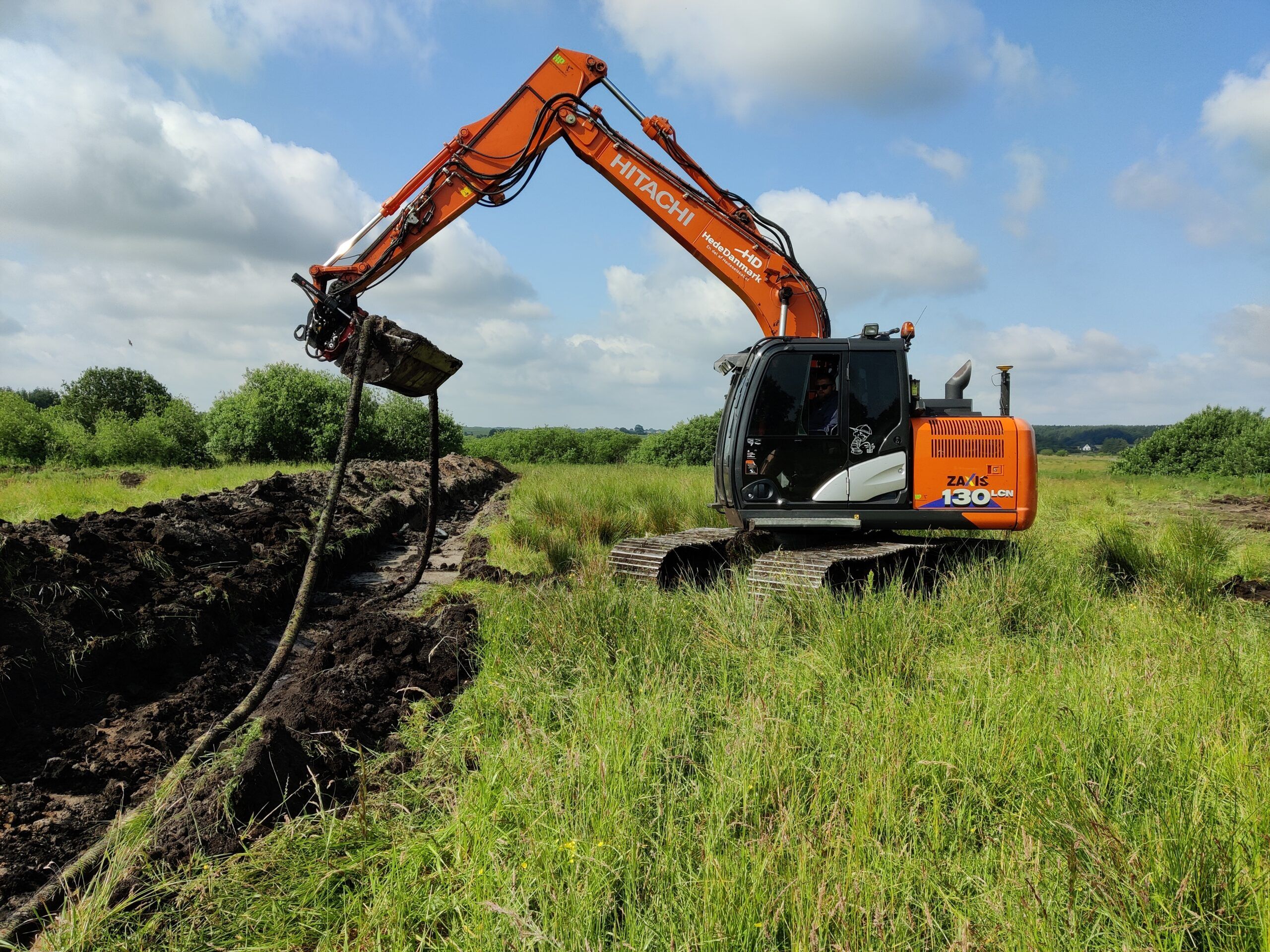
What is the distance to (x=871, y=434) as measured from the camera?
6.79 metres

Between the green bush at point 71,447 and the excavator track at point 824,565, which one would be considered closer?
the excavator track at point 824,565

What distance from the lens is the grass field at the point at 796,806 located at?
7.62ft

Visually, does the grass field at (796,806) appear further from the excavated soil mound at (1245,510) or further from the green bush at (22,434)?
the green bush at (22,434)

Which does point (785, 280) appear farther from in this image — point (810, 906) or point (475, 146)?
point (810, 906)

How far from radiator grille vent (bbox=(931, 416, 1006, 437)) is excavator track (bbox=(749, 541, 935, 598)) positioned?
1.08m

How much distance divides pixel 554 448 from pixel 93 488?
78.6ft

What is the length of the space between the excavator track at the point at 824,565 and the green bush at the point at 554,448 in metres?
28.3

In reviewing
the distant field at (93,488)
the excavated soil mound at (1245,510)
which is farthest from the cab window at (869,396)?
the excavated soil mound at (1245,510)

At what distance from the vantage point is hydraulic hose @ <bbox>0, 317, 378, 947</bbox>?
9.68ft

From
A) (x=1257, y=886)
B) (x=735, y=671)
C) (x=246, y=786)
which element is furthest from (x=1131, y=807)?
(x=246, y=786)

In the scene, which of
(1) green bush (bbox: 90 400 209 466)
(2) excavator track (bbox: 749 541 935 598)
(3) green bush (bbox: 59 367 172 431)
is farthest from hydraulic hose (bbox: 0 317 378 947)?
(3) green bush (bbox: 59 367 172 431)

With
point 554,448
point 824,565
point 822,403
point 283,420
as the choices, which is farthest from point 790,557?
point 554,448

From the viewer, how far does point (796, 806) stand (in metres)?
2.78

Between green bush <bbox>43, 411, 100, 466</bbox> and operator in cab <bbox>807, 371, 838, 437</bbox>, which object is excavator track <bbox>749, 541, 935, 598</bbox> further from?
green bush <bbox>43, 411, 100, 466</bbox>
